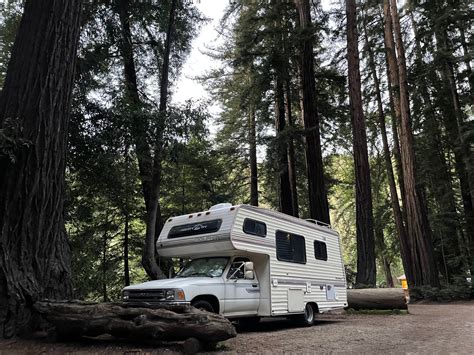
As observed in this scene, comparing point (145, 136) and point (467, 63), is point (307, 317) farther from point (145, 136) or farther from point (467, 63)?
point (467, 63)

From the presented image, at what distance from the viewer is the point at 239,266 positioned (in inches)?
331

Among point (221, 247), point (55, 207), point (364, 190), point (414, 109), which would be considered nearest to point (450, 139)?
point (414, 109)

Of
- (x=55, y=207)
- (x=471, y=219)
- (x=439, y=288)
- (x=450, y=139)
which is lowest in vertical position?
(x=439, y=288)

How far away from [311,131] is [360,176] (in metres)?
2.49

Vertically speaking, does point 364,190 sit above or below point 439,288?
above

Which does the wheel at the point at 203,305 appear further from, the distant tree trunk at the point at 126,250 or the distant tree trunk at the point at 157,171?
the distant tree trunk at the point at 126,250

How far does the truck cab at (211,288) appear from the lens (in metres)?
6.95

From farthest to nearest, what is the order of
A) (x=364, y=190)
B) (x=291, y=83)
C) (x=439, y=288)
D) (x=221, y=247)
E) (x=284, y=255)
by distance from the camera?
1. (x=291, y=83)
2. (x=439, y=288)
3. (x=364, y=190)
4. (x=284, y=255)
5. (x=221, y=247)

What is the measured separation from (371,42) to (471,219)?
1068 cm

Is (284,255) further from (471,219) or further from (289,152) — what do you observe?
(471,219)

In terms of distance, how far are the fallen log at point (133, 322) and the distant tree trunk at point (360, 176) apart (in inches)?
384

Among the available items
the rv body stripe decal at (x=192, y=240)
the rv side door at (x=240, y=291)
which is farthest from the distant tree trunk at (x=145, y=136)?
the rv side door at (x=240, y=291)

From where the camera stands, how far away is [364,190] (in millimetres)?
14906

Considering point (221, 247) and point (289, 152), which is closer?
point (221, 247)
